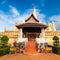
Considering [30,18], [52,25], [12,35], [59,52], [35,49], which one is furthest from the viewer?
[52,25]

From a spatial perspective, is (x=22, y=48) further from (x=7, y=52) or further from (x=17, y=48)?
(x=7, y=52)

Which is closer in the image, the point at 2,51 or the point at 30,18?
the point at 2,51

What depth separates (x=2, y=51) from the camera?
15891mm

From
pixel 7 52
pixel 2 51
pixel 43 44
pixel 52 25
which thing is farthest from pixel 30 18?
pixel 52 25

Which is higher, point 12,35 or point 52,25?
point 52,25

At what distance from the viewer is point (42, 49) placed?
1827 cm

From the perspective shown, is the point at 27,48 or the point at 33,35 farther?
the point at 33,35

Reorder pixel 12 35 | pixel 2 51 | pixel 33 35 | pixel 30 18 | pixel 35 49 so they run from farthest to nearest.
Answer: pixel 12 35
pixel 33 35
pixel 30 18
pixel 35 49
pixel 2 51

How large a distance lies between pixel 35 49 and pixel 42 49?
129 cm

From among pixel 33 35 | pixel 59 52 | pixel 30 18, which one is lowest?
pixel 59 52

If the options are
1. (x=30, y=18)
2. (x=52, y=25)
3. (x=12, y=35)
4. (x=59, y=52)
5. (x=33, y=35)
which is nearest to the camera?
(x=59, y=52)

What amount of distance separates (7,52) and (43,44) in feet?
16.8

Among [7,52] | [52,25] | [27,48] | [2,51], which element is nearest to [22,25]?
[27,48]

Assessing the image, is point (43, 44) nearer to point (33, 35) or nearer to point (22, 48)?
point (22, 48)
